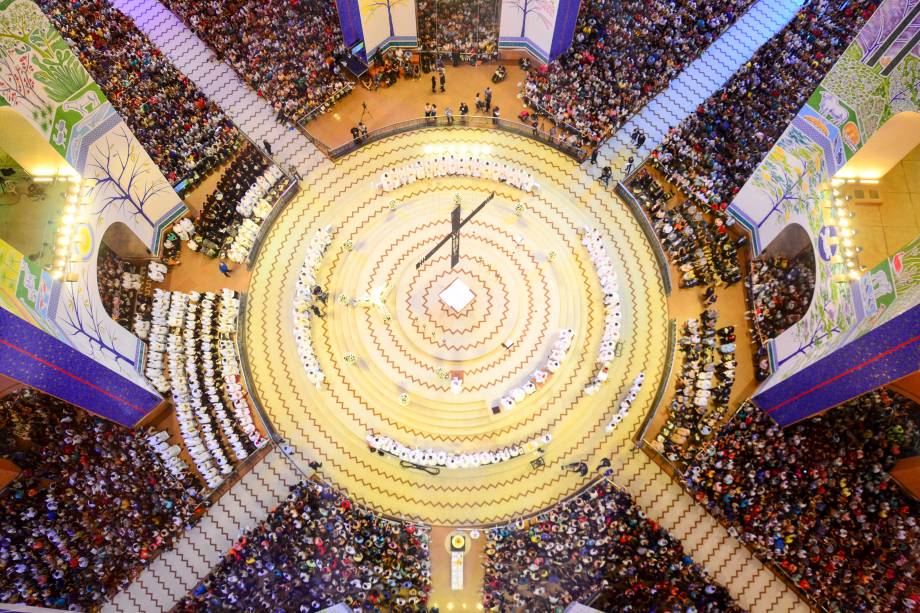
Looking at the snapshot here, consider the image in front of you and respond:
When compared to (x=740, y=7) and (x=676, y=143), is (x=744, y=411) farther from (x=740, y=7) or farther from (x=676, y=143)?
(x=740, y=7)

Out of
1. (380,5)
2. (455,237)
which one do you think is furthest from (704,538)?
(380,5)

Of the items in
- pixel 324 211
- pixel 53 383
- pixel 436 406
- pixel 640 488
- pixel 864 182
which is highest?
pixel 324 211

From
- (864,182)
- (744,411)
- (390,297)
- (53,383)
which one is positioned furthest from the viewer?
(390,297)

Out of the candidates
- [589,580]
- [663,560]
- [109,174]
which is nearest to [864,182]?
[663,560]

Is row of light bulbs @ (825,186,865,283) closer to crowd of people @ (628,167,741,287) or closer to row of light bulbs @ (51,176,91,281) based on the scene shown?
crowd of people @ (628,167,741,287)

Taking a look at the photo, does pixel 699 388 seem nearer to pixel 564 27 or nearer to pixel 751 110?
pixel 751 110

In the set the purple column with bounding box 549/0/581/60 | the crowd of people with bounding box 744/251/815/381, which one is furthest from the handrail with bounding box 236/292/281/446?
the crowd of people with bounding box 744/251/815/381

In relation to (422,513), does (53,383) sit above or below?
above
